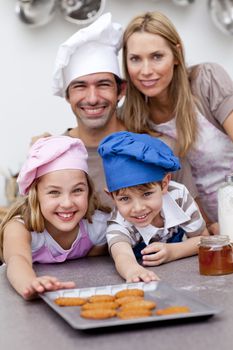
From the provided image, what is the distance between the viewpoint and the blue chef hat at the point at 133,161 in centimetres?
145

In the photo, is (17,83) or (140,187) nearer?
(140,187)

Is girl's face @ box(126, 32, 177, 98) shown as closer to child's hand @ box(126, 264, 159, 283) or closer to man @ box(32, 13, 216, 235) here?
man @ box(32, 13, 216, 235)

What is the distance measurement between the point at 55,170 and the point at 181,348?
2.41 feet

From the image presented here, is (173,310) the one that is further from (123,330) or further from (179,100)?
(179,100)

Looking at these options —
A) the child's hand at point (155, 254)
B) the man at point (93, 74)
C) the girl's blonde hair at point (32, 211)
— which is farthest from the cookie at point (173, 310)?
the man at point (93, 74)

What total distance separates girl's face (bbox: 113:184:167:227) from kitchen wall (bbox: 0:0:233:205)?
1515 mm

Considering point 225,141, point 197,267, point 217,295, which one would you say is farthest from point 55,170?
point 225,141

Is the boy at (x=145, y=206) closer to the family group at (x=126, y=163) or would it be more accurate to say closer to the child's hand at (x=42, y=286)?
the family group at (x=126, y=163)

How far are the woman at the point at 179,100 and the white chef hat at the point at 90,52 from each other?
45 mm

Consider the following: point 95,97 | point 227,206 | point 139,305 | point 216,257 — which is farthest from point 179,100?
point 139,305

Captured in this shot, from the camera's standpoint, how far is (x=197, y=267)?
1.46 meters

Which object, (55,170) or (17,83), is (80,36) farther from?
(17,83)

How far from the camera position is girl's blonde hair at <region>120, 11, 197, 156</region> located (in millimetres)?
1964

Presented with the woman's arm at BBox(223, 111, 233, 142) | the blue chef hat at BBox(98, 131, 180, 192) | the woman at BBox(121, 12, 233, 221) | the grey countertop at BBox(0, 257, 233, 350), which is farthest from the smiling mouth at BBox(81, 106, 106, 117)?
the grey countertop at BBox(0, 257, 233, 350)
